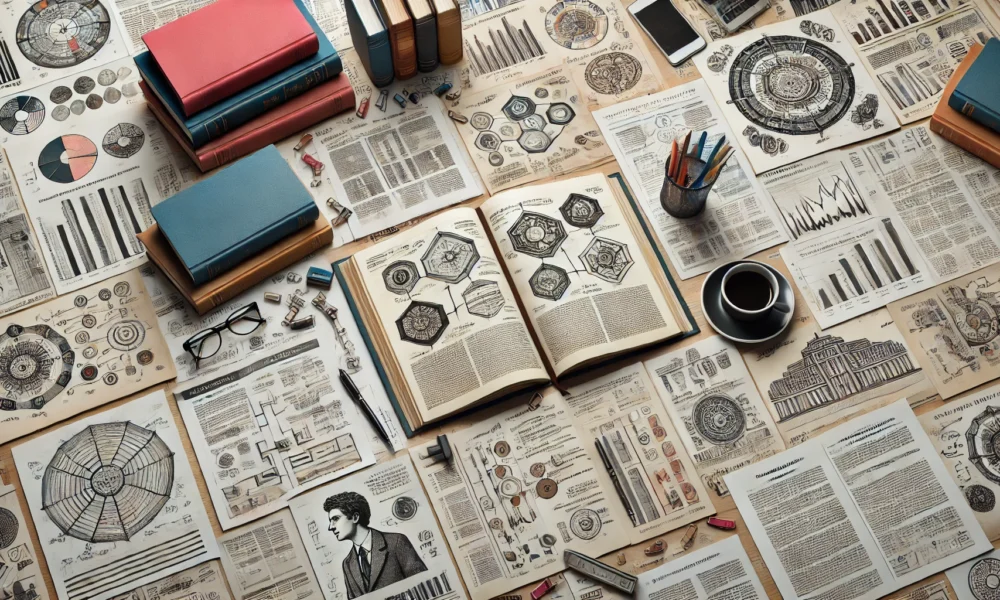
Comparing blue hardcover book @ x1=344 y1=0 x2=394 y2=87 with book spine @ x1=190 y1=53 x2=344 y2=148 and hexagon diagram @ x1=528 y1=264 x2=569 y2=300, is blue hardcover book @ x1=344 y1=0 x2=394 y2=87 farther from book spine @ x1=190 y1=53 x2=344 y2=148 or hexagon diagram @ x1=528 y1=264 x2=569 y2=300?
hexagon diagram @ x1=528 y1=264 x2=569 y2=300

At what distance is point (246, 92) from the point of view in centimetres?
184

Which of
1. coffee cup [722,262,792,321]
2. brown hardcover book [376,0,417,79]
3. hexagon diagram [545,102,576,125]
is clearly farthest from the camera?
hexagon diagram [545,102,576,125]

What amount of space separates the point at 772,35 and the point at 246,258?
121cm

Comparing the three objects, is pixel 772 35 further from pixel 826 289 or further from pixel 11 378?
pixel 11 378

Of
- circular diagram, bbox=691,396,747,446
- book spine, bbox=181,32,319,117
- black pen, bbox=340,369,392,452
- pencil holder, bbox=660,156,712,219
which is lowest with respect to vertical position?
circular diagram, bbox=691,396,747,446

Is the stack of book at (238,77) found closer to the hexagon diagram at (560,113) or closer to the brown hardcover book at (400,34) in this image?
the brown hardcover book at (400,34)

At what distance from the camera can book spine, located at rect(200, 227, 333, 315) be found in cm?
175

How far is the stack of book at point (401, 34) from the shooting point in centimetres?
184

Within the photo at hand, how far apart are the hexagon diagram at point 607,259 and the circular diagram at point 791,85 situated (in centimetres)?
44

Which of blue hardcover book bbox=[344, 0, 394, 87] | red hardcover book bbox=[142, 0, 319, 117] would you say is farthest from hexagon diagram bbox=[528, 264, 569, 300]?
red hardcover book bbox=[142, 0, 319, 117]

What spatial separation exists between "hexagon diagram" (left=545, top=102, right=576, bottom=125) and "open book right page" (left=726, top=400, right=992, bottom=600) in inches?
31.3

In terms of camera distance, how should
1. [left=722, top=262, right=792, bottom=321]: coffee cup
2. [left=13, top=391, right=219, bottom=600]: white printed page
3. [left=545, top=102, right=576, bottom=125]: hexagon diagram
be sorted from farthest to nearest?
[left=545, top=102, right=576, bottom=125]: hexagon diagram, [left=722, top=262, right=792, bottom=321]: coffee cup, [left=13, top=391, right=219, bottom=600]: white printed page

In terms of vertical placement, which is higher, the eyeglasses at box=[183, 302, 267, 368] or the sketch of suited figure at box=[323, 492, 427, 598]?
the eyeglasses at box=[183, 302, 267, 368]

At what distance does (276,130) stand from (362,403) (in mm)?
593
